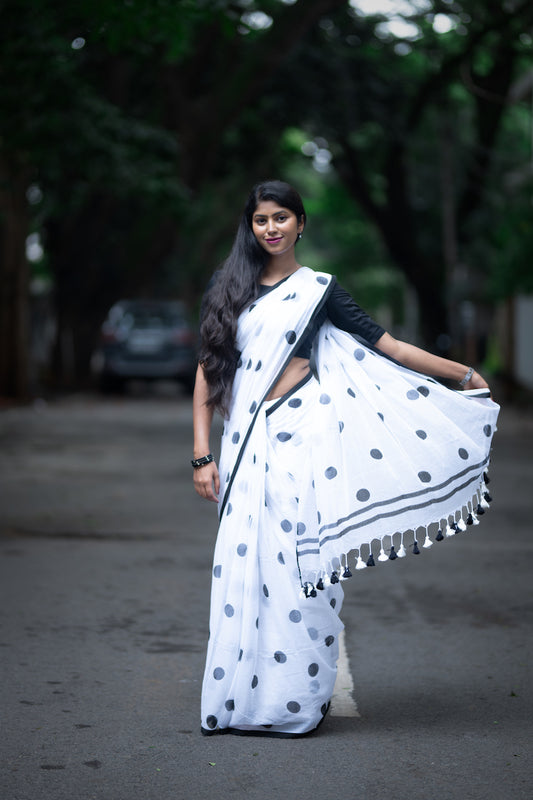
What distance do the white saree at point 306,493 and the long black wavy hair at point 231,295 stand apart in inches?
1.9

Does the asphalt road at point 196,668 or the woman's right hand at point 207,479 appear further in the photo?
the woman's right hand at point 207,479

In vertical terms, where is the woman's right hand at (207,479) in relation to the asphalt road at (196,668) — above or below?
above

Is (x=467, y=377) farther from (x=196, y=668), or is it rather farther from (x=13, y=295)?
(x=13, y=295)

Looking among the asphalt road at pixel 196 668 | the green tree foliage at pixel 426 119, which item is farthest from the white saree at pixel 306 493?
the green tree foliage at pixel 426 119

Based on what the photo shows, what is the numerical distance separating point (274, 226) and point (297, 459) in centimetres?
81

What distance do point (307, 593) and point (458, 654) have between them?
1.59 meters

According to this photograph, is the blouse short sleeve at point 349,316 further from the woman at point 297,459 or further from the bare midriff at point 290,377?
the bare midriff at point 290,377

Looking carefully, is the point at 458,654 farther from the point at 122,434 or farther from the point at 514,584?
the point at 122,434

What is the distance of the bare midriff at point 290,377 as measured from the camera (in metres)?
4.47

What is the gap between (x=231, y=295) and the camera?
4.48 meters

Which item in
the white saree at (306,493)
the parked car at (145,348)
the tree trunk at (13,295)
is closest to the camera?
the white saree at (306,493)

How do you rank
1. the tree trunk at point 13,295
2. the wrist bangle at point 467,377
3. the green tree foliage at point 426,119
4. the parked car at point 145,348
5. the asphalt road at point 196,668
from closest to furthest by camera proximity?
the asphalt road at point 196,668, the wrist bangle at point 467,377, the tree trunk at point 13,295, the green tree foliage at point 426,119, the parked car at point 145,348

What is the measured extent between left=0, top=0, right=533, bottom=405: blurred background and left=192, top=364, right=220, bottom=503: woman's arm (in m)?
6.76

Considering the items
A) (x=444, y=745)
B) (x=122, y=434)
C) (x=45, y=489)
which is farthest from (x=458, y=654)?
(x=122, y=434)
